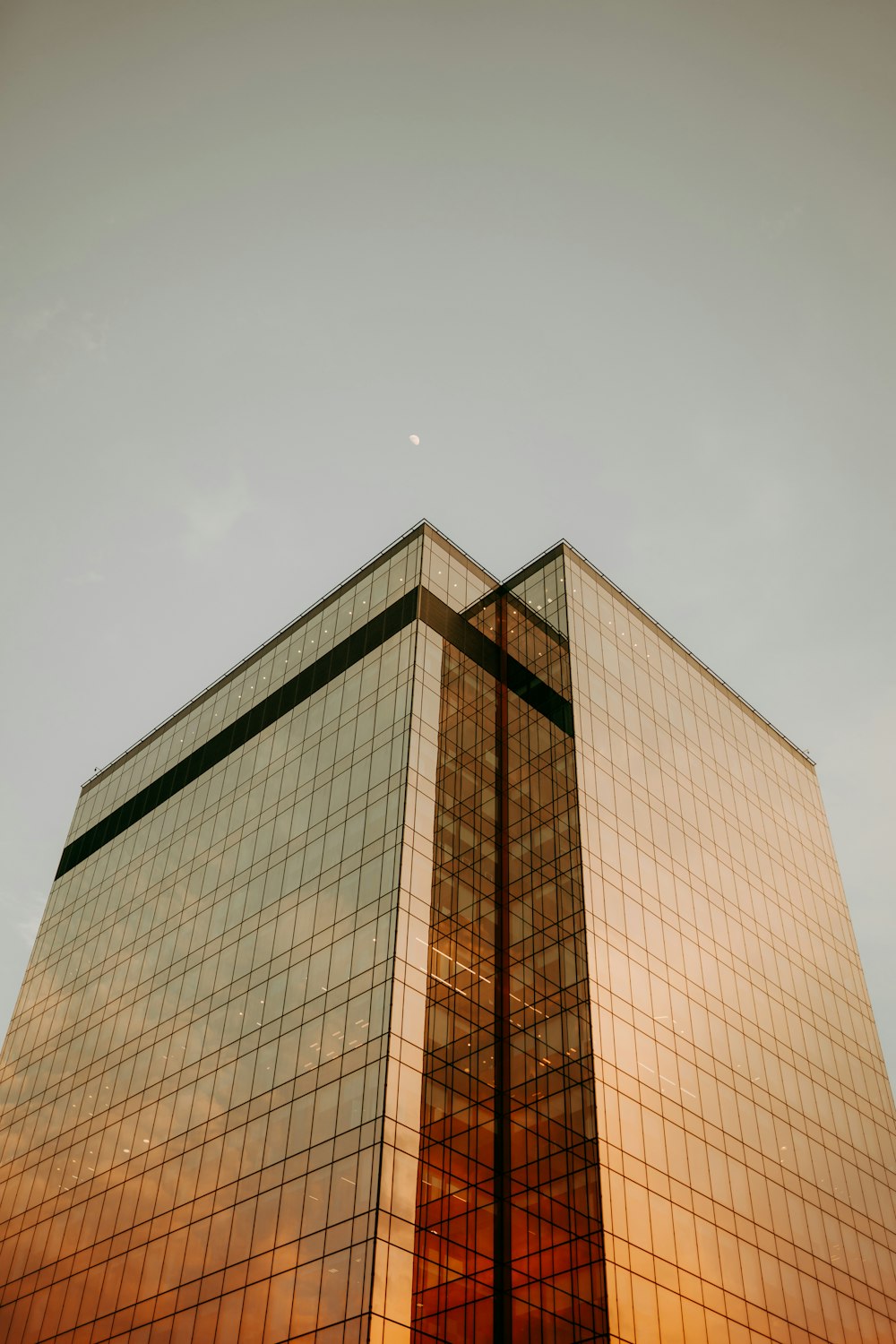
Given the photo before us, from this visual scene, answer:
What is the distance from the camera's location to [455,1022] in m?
53.1

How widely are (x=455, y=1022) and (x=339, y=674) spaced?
27.8 m

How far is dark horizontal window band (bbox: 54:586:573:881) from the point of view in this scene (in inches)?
2773

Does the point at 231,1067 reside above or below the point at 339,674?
below

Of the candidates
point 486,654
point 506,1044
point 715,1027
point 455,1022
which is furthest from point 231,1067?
point 486,654

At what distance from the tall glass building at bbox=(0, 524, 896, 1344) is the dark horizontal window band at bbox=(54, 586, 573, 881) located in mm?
333

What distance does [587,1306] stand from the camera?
150 ft

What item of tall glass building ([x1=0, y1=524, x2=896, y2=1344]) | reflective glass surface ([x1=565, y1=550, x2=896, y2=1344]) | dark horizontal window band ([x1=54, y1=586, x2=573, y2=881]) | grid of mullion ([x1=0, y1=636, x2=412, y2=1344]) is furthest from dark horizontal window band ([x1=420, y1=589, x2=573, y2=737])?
grid of mullion ([x1=0, y1=636, x2=412, y2=1344])

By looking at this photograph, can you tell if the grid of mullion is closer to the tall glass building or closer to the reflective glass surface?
the tall glass building

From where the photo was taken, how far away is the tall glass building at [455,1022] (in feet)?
157

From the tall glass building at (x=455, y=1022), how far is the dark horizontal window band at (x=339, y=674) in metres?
0.33

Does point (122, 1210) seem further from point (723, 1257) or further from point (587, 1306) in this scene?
point (723, 1257)

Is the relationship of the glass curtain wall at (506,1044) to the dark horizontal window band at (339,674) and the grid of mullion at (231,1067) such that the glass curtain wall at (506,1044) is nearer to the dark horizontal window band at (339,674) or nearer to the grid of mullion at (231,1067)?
the dark horizontal window band at (339,674)

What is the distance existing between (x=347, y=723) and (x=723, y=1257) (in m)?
35.5

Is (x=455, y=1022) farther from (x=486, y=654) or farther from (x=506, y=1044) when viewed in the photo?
(x=486, y=654)
